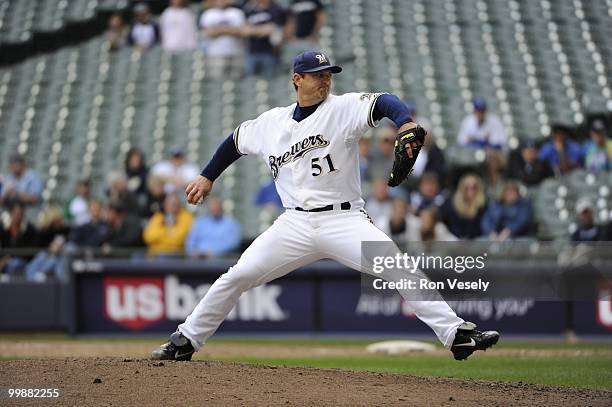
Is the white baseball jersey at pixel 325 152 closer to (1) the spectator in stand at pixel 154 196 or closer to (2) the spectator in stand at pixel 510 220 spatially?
(2) the spectator in stand at pixel 510 220

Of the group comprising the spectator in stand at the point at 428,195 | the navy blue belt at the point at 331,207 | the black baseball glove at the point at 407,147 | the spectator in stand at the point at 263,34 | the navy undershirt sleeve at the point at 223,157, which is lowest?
the navy blue belt at the point at 331,207

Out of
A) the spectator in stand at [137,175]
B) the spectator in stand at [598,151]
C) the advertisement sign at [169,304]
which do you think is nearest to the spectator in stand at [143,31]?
the spectator in stand at [137,175]

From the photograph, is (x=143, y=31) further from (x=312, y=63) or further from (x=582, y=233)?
(x=312, y=63)

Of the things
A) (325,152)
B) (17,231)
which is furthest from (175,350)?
(17,231)

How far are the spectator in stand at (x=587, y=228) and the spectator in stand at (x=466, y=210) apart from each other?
1033 millimetres

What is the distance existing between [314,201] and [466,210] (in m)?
5.57

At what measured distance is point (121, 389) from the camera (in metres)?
5.73

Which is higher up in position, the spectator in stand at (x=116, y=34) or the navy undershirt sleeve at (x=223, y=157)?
the spectator in stand at (x=116, y=34)

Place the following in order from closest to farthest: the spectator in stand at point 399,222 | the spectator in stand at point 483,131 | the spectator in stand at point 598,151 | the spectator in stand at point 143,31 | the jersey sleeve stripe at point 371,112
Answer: the jersey sleeve stripe at point 371,112
the spectator in stand at point 399,222
the spectator in stand at point 598,151
the spectator in stand at point 483,131
the spectator in stand at point 143,31

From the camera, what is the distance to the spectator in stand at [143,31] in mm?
16266

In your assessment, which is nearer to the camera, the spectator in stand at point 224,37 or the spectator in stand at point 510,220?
the spectator in stand at point 510,220

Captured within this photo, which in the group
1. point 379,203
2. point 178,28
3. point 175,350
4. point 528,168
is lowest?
point 175,350

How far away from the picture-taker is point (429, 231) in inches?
444

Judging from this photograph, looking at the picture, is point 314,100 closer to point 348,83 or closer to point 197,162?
point 197,162
